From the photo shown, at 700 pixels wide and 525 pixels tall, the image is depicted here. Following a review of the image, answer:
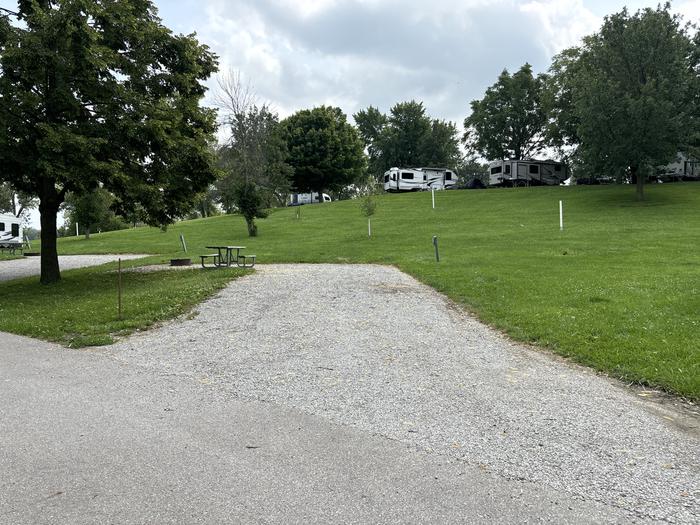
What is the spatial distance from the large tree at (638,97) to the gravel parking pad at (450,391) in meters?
28.2

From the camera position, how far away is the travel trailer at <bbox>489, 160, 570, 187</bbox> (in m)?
48.2

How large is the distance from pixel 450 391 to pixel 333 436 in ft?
5.28

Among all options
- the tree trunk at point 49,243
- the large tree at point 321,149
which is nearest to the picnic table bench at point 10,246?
the tree trunk at point 49,243

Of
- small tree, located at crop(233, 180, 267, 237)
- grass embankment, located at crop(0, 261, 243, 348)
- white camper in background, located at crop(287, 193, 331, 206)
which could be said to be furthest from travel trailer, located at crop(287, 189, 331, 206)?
grass embankment, located at crop(0, 261, 243, 348)

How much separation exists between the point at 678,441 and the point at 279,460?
3164 millimetres

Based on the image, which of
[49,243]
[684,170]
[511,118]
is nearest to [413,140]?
[511,118]

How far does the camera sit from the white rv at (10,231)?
34.1 meters

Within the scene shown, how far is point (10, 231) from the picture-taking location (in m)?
35.5

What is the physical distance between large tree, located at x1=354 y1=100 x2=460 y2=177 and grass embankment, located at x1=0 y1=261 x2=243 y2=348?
2420 inches

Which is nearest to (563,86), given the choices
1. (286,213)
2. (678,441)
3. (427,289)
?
(286,213)

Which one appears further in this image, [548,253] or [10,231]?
[10,231]

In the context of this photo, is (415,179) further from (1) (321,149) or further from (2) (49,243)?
(2) (49,243)

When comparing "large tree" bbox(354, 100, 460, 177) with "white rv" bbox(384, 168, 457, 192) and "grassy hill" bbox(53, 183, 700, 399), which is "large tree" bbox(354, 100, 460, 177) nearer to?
"white rv" bbox(384, 168, 457, 192)

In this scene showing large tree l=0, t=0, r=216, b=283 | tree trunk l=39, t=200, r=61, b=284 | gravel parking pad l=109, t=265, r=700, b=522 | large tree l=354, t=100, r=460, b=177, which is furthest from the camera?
large tree l=354, t=100, r=460, b=177
